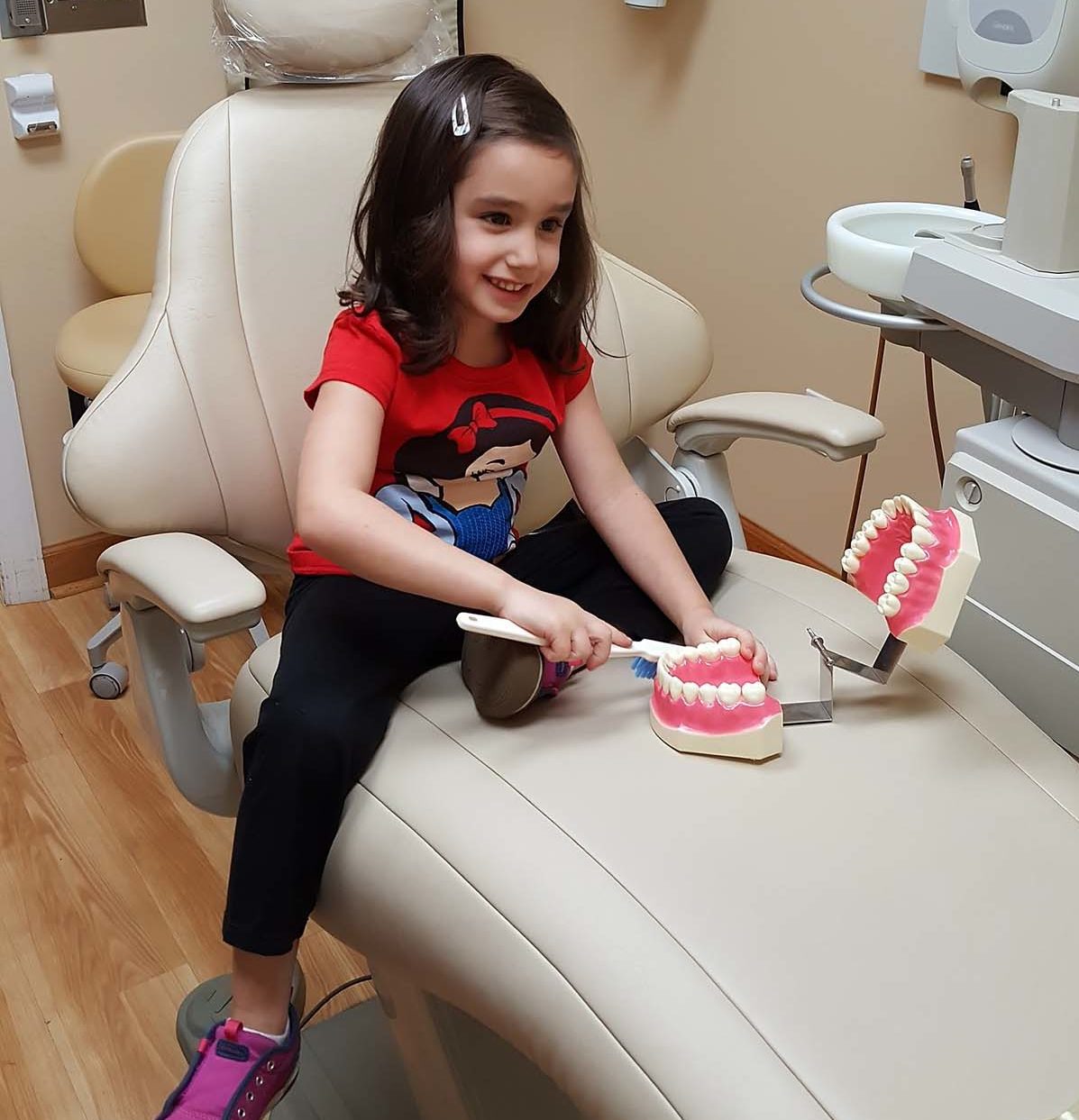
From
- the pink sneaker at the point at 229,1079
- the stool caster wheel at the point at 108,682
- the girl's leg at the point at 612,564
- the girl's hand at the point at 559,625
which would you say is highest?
the girl's hand at the point at 559,625

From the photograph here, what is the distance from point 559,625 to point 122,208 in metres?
1.48

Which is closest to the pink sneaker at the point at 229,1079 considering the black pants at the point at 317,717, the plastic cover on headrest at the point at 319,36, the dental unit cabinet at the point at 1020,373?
the black pants at the point at 317,717

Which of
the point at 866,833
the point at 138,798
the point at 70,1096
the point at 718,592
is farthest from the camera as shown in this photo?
the point at 138,798

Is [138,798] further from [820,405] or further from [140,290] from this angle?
[820,405]

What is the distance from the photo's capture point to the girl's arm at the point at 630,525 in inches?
46.1

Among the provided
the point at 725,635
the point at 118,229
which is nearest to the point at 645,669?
the point at 725,635

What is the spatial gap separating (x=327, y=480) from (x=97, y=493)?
9.9 inches

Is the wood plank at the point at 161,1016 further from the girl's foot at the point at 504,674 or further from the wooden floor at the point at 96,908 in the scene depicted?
the girl's foot at the point at 504,674

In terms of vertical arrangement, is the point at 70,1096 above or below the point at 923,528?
below

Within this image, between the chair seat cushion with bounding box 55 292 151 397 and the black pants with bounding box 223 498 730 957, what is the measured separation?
36.9 inches

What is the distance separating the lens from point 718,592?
128 centimetres

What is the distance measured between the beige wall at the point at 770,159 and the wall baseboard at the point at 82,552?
36mm

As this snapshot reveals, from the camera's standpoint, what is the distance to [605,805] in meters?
0.94

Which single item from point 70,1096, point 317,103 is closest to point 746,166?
point 317,103
